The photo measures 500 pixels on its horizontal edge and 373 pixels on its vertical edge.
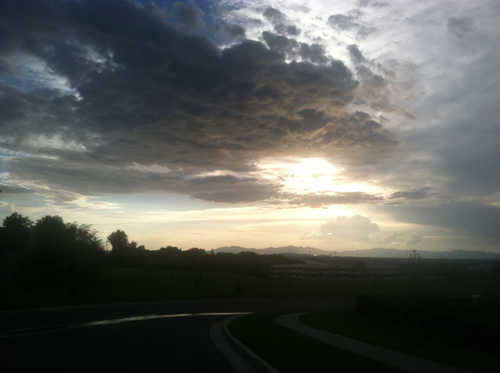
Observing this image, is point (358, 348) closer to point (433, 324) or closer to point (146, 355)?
point (146, 355)

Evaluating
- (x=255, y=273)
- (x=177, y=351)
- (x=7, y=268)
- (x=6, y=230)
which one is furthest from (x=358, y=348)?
(x=255, y=273)

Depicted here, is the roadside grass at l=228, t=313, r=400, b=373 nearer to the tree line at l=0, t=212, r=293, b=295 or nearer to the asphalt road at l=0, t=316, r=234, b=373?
the asphalt road at l=0, t=316, r=234, b=373

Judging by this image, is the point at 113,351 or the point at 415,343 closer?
the point at 113,351

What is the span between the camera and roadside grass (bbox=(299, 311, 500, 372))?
551 inches

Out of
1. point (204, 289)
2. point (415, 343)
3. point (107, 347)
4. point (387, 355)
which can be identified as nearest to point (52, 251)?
point (204, 289)

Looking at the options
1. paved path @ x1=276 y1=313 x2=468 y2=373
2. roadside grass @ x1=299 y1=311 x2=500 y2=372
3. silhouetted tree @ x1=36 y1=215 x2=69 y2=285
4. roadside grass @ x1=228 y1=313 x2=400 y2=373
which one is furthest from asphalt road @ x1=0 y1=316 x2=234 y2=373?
silhouetted tree @ x1=36 y1=215 x2=69 y2=285

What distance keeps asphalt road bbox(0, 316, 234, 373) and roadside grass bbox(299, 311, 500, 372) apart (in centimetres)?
624

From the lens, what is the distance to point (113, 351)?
485 inches

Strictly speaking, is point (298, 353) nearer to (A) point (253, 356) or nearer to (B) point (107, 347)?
(A) point (253, 356)

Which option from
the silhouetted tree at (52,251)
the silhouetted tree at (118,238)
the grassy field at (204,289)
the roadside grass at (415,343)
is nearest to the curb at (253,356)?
the roadside grass at (415,343)

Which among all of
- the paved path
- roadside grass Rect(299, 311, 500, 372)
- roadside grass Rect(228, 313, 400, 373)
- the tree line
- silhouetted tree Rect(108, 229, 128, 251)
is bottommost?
roadside grass Rect(299, 311, 500, 372)

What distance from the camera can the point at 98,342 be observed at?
1400 cm

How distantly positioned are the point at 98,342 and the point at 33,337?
281 cm

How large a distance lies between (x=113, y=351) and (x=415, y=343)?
12.7 m
